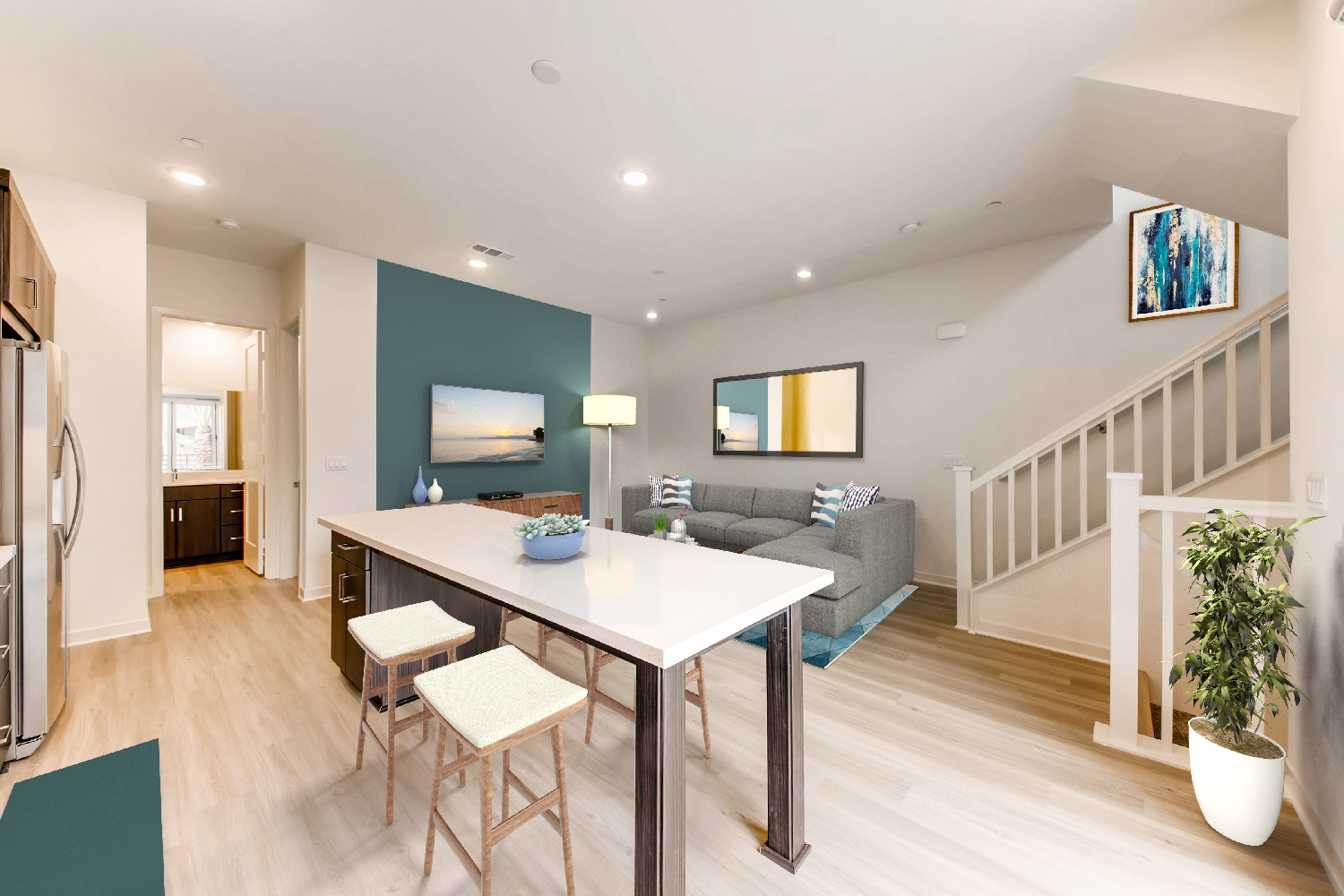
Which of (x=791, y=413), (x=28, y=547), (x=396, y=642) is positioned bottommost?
(x=396, y=642)

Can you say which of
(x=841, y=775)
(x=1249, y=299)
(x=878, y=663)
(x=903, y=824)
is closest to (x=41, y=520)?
(x=841, y=775)

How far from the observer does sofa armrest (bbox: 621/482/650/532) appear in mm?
5375

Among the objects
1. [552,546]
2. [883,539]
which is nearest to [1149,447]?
[883,539]

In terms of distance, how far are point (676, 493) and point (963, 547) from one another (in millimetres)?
2801

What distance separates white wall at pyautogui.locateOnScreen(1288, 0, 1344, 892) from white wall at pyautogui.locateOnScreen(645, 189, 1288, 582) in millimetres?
1903

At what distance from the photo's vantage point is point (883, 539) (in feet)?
11.7

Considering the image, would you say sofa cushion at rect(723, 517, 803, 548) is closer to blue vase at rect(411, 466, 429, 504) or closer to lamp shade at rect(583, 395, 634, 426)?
lamp shade at rect(583, 395, 634, 426)

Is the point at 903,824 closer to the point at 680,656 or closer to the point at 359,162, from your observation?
the point at 680,656

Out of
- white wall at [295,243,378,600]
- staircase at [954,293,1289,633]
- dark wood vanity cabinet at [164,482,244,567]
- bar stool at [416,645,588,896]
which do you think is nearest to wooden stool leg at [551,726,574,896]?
bar stool at [416,645,588,896]

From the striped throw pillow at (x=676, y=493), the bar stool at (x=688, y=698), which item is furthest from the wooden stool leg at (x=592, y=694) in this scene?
the striped throw pillow at (x=676, y=493)

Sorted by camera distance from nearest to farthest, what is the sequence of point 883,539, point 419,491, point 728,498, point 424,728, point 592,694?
point 592,694 < point 424,728 < point 883,539 < point 419,491 < point 728,498

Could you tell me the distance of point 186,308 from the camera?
388 cm

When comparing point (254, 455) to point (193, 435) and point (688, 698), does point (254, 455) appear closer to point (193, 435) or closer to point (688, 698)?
point (193, 435)

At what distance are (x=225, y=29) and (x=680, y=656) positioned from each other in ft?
8.69
